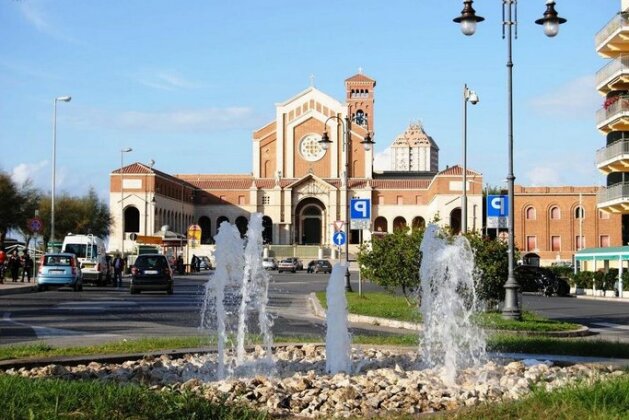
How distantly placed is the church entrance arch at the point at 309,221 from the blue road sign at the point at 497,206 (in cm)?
9164

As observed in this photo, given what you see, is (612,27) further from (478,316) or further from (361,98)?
(361,98)

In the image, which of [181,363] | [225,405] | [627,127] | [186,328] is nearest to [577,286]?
[627,127]

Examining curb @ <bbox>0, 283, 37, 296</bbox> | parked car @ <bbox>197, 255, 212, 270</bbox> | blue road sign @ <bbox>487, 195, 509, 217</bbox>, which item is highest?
blue road sign @ <bbox>487, 195, 509, 217</bbox>

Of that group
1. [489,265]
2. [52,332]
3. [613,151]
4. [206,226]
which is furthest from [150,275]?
[206,226]

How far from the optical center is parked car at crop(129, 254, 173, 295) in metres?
36.0

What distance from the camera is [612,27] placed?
5134 cm

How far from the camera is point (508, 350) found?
13352mm

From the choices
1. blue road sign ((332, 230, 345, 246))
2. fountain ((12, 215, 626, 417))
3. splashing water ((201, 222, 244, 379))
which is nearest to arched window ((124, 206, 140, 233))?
blue road sign ((332, 230, 345, 246))

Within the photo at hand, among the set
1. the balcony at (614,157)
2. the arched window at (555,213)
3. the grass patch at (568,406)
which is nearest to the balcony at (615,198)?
the balcony at (614,157)

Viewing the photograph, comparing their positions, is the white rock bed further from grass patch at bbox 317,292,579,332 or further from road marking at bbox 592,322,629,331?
road marking at bbox 592,322,629,331

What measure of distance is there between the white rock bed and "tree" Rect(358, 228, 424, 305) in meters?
11.7

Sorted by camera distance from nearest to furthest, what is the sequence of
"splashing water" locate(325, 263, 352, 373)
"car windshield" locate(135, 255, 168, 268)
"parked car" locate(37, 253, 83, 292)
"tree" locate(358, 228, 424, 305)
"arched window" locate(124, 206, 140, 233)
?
"splashing water" locate(325, 263, 352, 373)
"tree" locate(358, 228, 424, 305)
"car windshield" locate(135, 255, 168, 268)
"parked car" locate(37, 253, 83, 292)
"arched window" locate(124, 206, 140, 233)

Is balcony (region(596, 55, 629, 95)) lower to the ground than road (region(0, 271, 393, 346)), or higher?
higher

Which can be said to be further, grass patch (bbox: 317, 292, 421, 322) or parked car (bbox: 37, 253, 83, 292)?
parked car (bbox: 37, 253, 83, 292)
